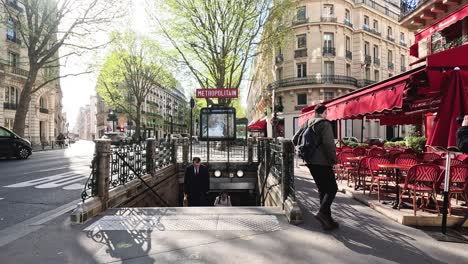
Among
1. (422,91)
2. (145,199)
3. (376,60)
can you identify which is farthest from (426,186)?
(376,60)

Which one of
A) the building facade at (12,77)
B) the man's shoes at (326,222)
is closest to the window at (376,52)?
the building facade at (12,77)

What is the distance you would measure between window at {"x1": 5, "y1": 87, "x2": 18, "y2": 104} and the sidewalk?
35328 millimetres

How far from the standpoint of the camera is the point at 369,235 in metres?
4.39

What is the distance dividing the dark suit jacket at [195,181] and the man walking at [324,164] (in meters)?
4.65

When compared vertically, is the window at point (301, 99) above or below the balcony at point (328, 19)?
below

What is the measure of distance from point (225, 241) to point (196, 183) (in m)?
4.73

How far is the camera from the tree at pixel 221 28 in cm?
1759

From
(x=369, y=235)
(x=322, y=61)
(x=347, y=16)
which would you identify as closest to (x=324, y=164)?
(x=369, y=235)

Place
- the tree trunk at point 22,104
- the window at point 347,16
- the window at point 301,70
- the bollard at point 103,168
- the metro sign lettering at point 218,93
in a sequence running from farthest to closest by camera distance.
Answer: the window at point 347,16
the window at point 301,70
the tree trunk at point 22,104
the metro sign lettering at point 218,93
the bollard at point 103,168

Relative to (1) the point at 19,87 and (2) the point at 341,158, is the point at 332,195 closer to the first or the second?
(2) the point at 341,158

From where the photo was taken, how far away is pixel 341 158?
9.24m

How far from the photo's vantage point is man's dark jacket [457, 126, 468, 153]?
3844mm

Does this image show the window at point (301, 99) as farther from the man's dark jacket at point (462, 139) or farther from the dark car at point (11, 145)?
the man's dark jacket at point (462, 139)

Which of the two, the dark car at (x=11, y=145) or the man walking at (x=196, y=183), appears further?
the dark car at (x=11, y=145)
